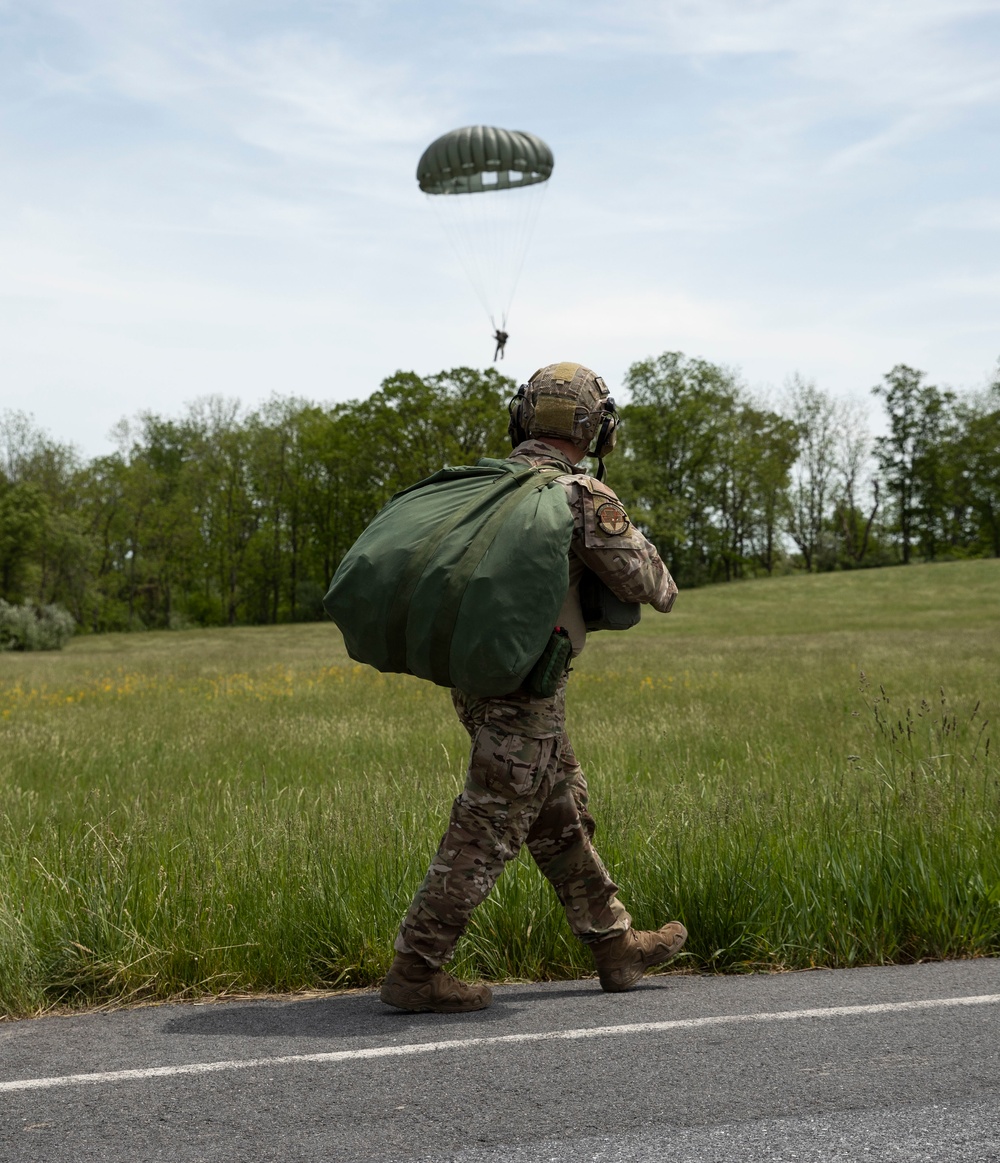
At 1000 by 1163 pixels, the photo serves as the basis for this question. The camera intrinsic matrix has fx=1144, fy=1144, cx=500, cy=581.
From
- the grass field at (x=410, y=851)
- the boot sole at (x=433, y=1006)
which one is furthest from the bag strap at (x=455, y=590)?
the grass field at (x=410, y=851)

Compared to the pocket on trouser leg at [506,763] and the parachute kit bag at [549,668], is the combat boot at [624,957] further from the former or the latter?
the parachute kit bag at [549,668]

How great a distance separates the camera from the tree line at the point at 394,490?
64.4 meters

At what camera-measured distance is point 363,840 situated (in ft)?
18.4

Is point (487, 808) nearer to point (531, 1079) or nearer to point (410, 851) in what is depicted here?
point (531, 1079)

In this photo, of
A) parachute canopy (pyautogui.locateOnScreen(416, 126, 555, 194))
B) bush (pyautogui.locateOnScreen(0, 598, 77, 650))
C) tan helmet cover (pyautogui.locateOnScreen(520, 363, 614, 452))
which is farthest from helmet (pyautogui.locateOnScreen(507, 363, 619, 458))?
bush (pyautogui.locateOnScreen(0, 598, 77, 650))

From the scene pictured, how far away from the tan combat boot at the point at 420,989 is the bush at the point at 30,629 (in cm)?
4214

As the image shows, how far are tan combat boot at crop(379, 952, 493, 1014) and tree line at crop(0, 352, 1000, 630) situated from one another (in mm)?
52992

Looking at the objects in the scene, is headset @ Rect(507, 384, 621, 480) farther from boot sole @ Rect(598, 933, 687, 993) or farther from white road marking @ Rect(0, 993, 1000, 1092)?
white road marking @ Rect(0, 993, 1000, 1092)

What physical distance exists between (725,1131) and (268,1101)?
127cm

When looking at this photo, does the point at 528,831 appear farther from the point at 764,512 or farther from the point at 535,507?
the point at 764,512

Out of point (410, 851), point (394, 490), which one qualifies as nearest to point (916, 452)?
point (394, 490)

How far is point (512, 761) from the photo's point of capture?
397 centimetres

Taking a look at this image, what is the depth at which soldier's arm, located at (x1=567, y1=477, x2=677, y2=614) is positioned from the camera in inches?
157

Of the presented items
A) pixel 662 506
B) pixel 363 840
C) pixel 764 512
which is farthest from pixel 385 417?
pixel 363 840
